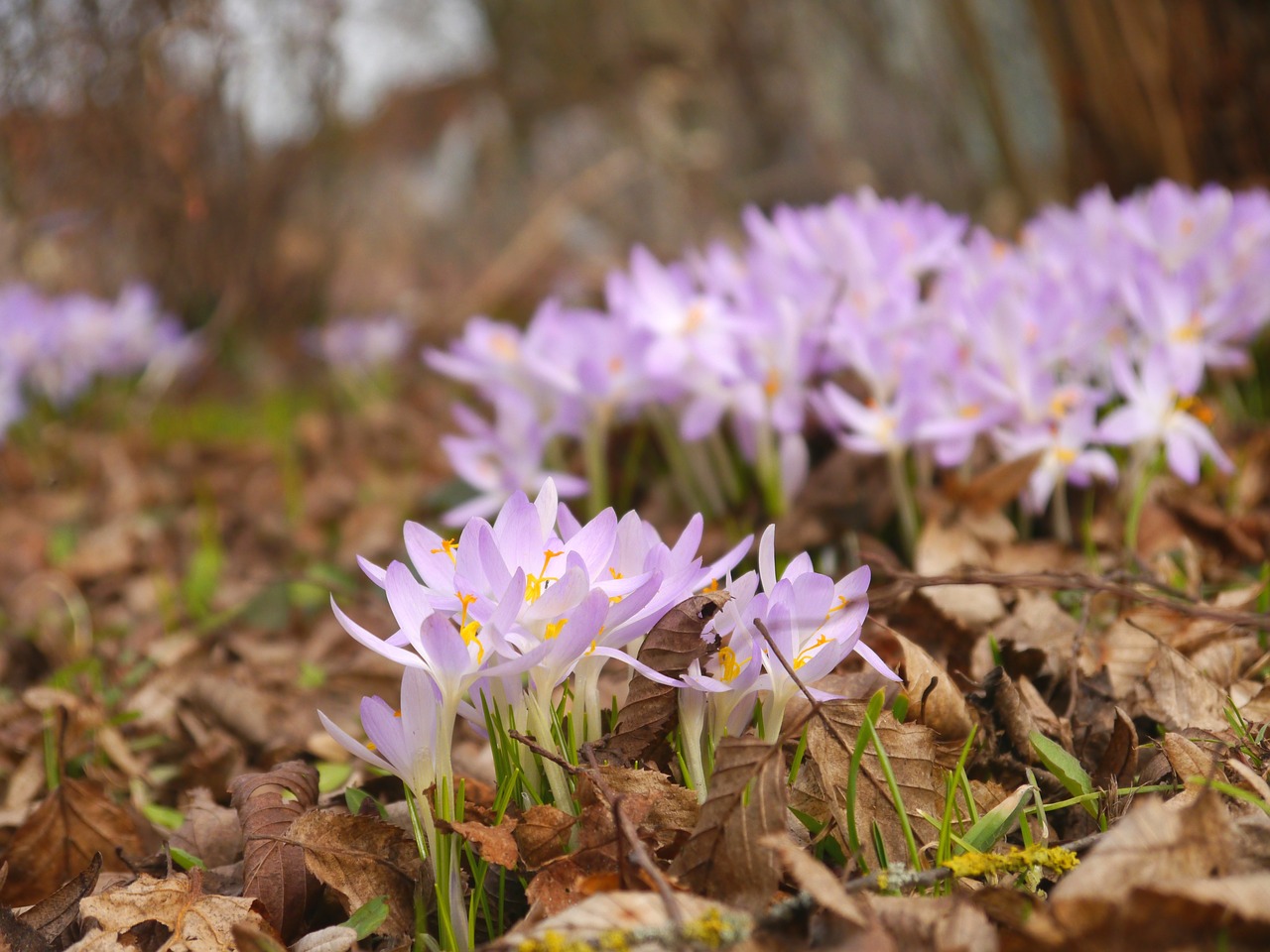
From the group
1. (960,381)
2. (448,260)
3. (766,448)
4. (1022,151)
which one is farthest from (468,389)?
(448,260)

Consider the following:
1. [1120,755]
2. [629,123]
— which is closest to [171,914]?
[1120,755]

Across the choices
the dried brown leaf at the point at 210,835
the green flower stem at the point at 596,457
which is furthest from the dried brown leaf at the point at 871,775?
the green flower stem at the point at 596,457

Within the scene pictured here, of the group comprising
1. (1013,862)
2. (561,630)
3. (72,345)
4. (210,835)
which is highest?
(72,345)

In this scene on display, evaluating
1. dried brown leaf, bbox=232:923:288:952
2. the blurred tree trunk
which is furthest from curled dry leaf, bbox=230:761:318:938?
the blurred tree trunk

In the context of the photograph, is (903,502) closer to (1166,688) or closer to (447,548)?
(1166,688)

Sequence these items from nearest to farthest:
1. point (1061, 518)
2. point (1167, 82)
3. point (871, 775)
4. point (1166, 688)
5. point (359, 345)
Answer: point (871, 775)
point (1166, 688)
point (1061, 518)
point (1167, 82)
point (359, 345)

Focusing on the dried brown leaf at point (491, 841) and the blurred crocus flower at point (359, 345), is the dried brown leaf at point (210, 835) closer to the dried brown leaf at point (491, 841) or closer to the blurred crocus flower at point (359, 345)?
the dried brown leaf at point (491, 841)

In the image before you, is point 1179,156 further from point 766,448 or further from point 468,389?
point 468,389
